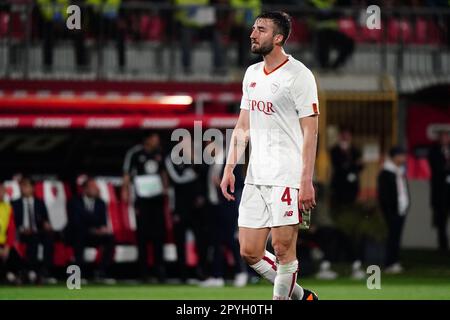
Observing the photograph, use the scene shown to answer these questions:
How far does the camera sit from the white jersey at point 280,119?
10.4m

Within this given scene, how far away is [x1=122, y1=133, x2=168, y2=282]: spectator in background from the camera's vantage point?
17.4 metres

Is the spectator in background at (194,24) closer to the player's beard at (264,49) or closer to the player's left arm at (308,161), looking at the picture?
the player's beard at (264,49)

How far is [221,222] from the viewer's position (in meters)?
17.2

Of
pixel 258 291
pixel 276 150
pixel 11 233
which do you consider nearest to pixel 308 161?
pixel 276 150

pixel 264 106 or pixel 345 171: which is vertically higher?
pixel 264 106

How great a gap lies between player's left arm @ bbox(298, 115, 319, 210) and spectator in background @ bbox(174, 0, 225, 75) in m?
11.1

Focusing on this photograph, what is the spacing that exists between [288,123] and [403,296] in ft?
15.5

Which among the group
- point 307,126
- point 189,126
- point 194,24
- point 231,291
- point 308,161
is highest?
point 194,24

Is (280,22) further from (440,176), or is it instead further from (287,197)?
(440,176)

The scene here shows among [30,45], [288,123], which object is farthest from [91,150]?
[288,123]

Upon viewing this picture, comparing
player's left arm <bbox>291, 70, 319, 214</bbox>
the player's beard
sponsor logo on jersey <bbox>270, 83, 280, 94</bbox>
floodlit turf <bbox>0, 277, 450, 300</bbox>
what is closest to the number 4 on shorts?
player's left arm <bbox>291, 70, 319, 214</bbox>

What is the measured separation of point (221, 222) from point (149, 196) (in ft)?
3.38

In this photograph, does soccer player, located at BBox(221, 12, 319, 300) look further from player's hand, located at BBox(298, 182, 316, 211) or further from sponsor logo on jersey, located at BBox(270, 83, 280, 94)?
player's hand, located at BBox(298, 182, 316, 211)
